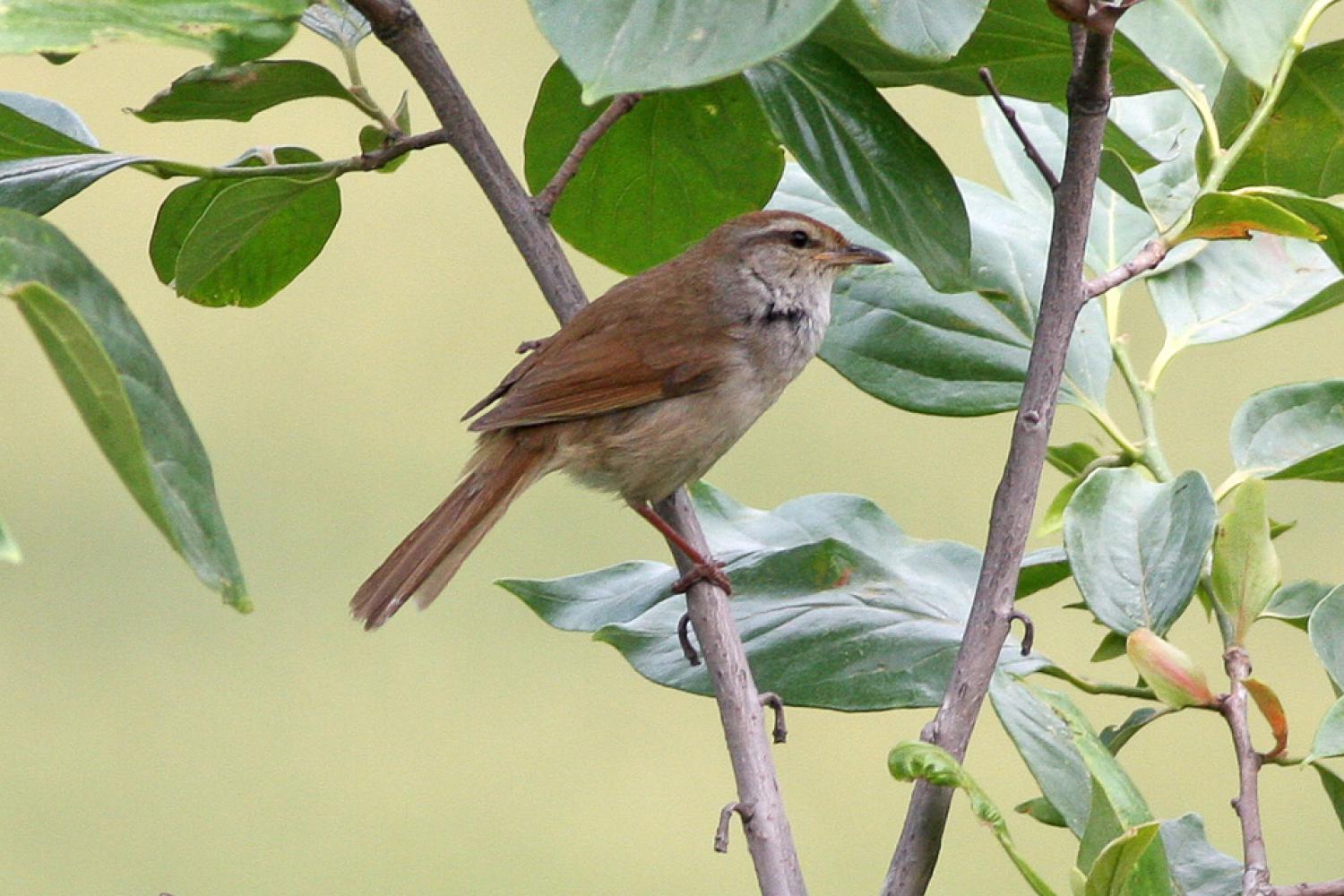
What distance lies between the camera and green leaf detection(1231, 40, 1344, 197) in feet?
3.55

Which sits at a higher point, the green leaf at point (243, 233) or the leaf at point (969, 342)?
the green leaf at point (243, 233)

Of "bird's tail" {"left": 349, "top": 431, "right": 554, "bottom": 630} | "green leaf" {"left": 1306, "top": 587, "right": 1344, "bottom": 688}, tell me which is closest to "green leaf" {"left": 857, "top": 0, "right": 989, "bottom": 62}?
"green leaf" {"left": 1306, "top": 587, "right": 1344, "bottom": 688}

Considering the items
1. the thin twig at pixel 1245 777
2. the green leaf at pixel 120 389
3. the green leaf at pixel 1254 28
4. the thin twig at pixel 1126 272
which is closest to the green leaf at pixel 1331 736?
the thin twig at pixel 1245 777

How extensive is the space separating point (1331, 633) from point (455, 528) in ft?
3.14

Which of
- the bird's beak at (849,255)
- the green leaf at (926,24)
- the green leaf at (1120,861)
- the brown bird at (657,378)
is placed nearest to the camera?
the green leaf at (1120,861)

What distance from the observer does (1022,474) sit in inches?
36.0

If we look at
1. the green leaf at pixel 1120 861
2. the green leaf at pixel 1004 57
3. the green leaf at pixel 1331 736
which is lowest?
the green leaf at pixel 1120 861

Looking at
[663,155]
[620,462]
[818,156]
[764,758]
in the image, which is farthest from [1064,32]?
[620,462]

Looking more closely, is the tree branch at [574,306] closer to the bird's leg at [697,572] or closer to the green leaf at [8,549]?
the bird's leg at [697,572]

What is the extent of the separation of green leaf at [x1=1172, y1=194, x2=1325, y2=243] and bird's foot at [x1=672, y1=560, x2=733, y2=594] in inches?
15.4

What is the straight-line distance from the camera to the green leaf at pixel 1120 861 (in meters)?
0.74

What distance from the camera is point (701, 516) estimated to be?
141cm

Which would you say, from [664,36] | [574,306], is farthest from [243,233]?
[664,36]

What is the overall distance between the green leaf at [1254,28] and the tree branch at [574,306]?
1.55 feet
